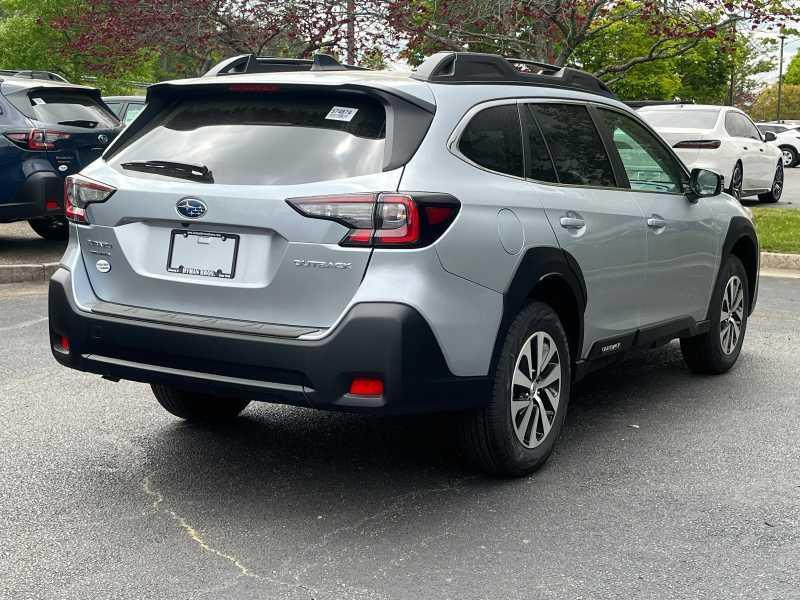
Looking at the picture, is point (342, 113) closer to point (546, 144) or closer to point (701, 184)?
point (546, 144)

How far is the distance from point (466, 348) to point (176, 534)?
129 centimetres

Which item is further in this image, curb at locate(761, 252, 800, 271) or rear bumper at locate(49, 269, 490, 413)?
curb at locate(761, 252, 800, 271)

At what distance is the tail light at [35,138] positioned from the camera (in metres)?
11.2

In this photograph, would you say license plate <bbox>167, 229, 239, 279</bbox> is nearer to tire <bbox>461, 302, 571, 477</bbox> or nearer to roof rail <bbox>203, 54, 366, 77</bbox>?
roof rail <bbox>203, 54, 366, 77</bbox>

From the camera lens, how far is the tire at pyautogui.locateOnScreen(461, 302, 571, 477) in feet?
15.0

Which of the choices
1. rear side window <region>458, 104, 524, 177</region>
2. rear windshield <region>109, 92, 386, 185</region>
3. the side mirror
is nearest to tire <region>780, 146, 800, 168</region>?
the side mirror

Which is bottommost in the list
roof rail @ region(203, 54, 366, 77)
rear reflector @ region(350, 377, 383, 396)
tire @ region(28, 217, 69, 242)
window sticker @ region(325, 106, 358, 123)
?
tire @ region(28, 217, 69, 242)

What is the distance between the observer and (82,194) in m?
4.73

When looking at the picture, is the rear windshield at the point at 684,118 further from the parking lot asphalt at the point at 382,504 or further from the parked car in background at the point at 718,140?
the parking lot asphalt at the point at 382,504

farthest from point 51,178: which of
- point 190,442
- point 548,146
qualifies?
point 548,146

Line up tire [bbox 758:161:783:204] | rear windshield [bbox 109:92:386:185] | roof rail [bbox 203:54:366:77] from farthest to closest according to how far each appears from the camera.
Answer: tire [bbox 758:161:783:204] → roof rail [bbox 203:54:366:77] → rear windshield [bbox 109:92:386:185]

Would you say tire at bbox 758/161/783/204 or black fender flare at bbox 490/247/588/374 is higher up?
black fender flare at bbox 490/247/588/374

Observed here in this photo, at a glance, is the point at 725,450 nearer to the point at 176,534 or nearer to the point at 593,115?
the point at 593,115

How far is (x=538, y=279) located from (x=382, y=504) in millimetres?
1132
